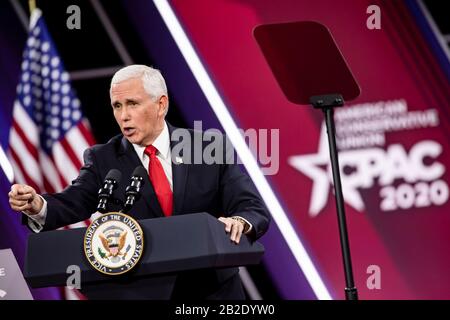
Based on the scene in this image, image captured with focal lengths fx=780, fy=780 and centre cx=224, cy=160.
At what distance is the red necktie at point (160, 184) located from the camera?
264cm

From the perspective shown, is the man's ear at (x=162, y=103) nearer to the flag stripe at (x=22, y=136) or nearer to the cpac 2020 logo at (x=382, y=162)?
the cpac 2020 logo at (x=382, y=162)

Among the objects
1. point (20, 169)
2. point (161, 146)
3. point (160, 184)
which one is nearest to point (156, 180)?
point (160, 184)

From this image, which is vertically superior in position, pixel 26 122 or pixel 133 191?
pixel 26 122

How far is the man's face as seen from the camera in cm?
261

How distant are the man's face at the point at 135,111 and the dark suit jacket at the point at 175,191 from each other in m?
0.07

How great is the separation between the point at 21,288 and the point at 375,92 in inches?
82.0

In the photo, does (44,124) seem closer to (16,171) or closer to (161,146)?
(16,171)

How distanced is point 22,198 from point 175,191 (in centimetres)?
53

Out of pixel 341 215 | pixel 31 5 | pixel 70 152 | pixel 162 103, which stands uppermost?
pixel 31 5

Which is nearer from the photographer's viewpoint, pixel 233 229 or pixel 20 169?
pixel 233 229

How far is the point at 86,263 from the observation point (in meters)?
2.22

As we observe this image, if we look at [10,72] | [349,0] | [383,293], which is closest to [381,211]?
[383,293]

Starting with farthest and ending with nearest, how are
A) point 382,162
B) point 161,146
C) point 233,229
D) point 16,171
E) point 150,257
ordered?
point 16,171
point 382,162
point 161,146
point 233,229
point 150,257

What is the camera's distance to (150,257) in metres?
2.19
